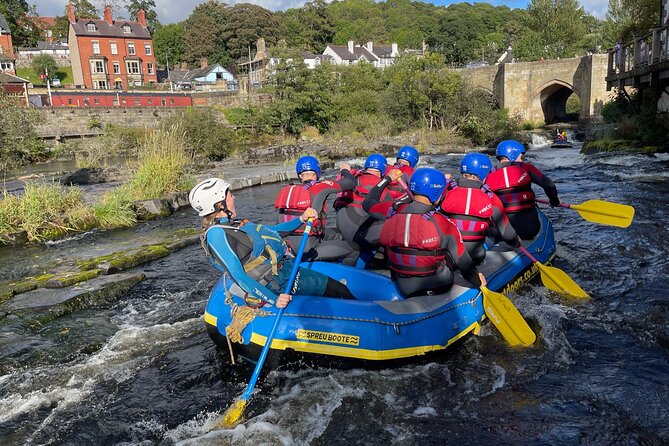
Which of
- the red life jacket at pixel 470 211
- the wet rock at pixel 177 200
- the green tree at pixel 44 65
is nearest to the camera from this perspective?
the red life jacket at pixel 470 211

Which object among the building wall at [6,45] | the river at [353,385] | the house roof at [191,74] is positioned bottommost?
the river at [353,385]

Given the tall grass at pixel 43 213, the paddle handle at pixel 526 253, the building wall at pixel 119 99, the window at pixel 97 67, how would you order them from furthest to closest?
the window at pixel 97 67 < the building wall at pixel 119 99 < the tall grass at pixel 43 213 < the paddle handle at pixel 526 253

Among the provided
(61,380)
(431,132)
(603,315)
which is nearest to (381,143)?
(431,132)

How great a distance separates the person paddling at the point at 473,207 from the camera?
564cm

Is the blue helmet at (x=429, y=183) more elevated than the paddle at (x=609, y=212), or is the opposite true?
the blue helmet at (x=429, y=183)

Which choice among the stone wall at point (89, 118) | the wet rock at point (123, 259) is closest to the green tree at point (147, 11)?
the stone wall at point (89, 118)

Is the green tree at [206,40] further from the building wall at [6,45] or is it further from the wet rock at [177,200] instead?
the wet rock at [177,200]

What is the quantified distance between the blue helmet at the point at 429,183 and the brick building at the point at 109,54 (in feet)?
199

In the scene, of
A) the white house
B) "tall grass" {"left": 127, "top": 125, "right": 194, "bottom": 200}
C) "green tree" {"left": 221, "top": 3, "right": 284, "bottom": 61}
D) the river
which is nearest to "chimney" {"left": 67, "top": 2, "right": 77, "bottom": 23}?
"green tree" {"left": 221, "top": 3, "right": 284, "bottom": 61}

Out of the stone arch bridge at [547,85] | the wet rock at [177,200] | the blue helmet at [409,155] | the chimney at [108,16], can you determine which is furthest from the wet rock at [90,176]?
the chimney at [108,16]

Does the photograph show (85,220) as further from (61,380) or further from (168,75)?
(168,75)

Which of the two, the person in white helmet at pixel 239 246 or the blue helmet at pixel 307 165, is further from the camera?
the blue helmet at pixel 307 165

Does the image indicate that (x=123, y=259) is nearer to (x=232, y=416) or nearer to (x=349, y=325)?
(x=232, y=416)

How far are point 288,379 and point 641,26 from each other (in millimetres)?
25982
